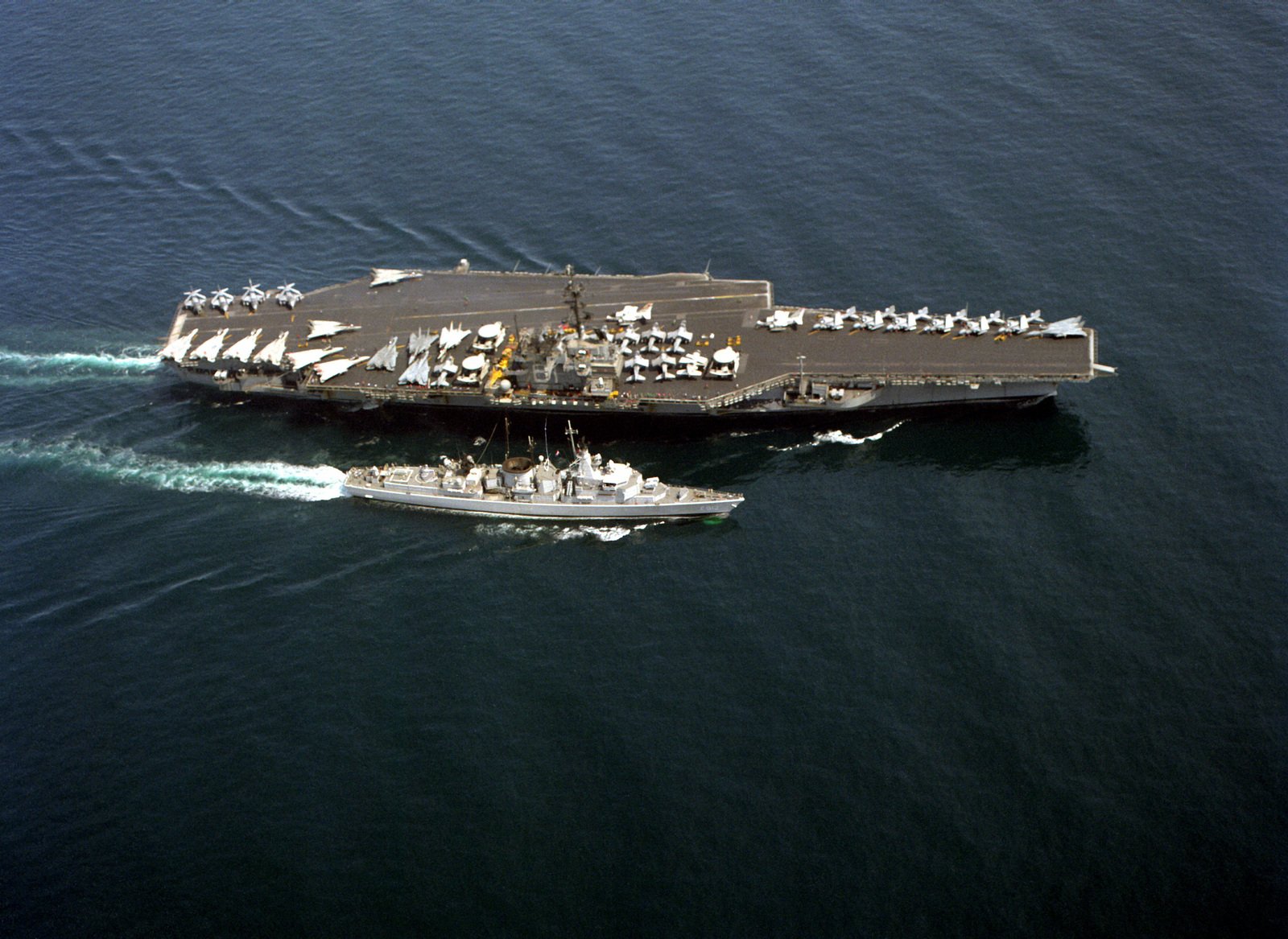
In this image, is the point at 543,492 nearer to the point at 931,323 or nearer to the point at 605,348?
the point at 605,348

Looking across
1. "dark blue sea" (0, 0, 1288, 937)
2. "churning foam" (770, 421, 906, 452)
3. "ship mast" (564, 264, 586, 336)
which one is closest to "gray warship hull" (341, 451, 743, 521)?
"dark blue sea" (0, 0, 1288, 937)

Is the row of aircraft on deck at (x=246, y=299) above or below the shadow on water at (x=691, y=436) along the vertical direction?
above

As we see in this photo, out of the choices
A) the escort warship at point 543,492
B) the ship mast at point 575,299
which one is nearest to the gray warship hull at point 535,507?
the escort warship at point 543,492

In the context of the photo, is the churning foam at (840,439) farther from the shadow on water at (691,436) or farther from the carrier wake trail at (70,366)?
the carrier wake trail at (70,366)

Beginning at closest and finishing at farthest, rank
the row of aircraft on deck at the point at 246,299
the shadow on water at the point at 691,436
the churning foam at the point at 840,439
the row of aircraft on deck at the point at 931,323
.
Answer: the shadow on water at the point at 691,436
the churning foam at the point at 840,439
the row of aircraft on deck at the point at 931,323
the row of aircraft on deck at the point at 246,299

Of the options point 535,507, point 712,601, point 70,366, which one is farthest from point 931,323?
point 70,366

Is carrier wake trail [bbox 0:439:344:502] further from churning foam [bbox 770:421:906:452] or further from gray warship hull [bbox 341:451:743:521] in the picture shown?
churning foam [bbox 770:421:906:452]

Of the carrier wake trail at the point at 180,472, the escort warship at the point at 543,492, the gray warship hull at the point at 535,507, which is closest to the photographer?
the gray warship hull at the point at 535,507

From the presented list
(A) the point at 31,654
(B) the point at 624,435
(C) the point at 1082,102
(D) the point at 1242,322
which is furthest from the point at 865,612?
(C) the point at 1082,102
